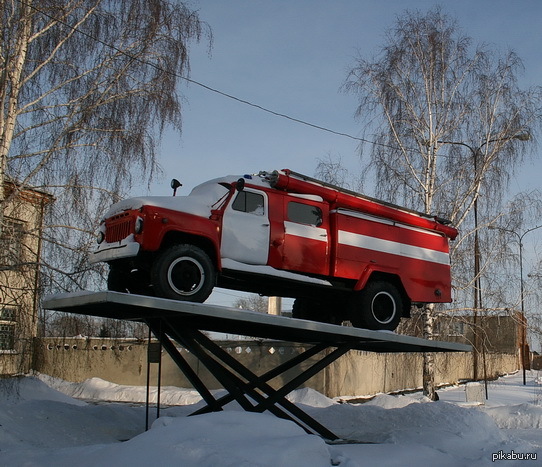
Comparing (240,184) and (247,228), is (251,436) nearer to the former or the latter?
(247,228)

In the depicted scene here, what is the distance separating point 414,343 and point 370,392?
16.5 metres

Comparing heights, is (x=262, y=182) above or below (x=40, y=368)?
above

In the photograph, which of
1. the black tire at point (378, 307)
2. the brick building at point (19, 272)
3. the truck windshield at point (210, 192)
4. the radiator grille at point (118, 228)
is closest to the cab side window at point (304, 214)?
the truck windshield at point (210, 192)

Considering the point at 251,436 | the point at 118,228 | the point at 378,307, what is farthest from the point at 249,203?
the point at 251,436

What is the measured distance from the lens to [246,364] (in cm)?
2527

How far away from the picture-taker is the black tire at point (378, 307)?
10.9 m

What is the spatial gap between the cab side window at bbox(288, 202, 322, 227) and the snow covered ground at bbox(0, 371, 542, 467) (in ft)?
10.4

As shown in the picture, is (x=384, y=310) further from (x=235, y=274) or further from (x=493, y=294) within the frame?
(x=493, y=294)

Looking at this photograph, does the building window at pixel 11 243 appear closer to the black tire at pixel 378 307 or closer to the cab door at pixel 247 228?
the cab door at pixel 247 228

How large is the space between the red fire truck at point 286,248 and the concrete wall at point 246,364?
13051 mm

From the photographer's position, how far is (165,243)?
900 cm

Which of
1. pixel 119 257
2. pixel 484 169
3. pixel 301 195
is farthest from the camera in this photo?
pixel 484 169

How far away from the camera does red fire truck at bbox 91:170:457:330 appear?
8.98 meters

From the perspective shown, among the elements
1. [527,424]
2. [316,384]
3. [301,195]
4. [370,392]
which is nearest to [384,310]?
[301,195]
